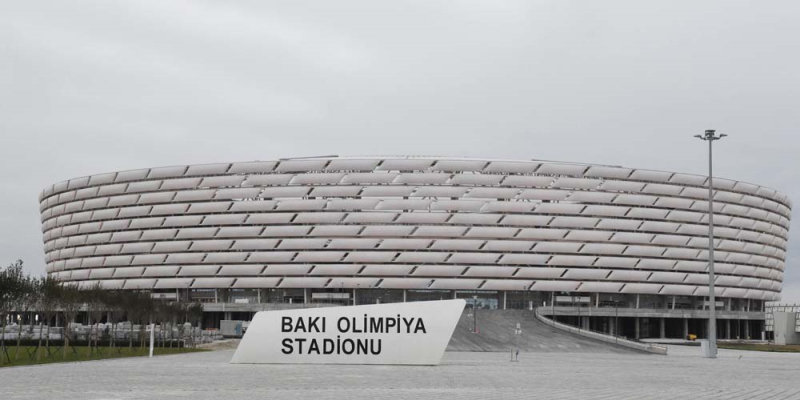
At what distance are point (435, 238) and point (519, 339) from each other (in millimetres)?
37392

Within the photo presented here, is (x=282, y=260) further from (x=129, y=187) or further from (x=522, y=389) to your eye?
(x=522, y=389)

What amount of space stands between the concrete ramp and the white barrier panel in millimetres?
24058

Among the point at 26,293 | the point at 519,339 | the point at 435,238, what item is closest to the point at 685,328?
the point at 435,238

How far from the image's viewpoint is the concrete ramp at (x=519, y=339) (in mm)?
62537

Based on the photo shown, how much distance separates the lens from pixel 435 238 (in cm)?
10512

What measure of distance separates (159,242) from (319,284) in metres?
22.1

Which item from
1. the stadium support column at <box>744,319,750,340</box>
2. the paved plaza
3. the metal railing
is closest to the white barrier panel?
the paved plaza

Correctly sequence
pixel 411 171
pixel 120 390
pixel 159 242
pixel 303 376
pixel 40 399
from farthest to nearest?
pixel 159 242
pixel 411 171
pixel 303 376
pixel 120 390
pixel 40 399

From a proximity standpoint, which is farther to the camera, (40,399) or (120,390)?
(120,390)

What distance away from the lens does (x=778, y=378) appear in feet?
84.9

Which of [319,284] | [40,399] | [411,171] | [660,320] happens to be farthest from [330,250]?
[40,399]

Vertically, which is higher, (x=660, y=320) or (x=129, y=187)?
(x=129, y=187)

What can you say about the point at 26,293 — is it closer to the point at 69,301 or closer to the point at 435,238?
the point at 69,301

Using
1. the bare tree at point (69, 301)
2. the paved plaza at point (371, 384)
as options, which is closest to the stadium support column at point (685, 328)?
the bare tree at point (69, 301)
